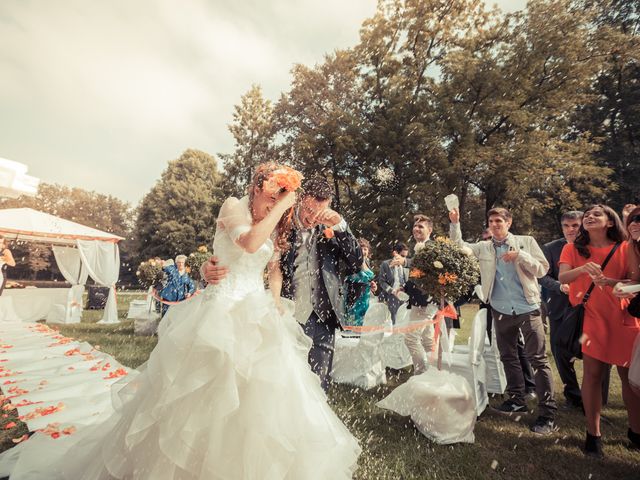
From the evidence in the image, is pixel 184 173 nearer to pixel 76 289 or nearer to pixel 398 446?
pixel 76 289

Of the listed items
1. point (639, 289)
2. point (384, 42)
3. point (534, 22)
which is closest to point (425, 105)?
point (384, 42)

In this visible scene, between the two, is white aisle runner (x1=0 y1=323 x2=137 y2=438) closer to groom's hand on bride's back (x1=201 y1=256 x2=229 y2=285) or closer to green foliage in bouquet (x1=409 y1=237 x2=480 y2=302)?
groom's hand on bride's back (x1=201 y1=256 x2=229 y2=285)

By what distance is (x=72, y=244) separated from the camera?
55.8 ft

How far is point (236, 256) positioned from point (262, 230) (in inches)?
18.2

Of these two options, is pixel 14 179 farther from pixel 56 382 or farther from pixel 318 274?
pixel 318 274

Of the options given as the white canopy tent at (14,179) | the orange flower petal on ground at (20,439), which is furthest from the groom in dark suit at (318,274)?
the white canopy tent at (14,179)

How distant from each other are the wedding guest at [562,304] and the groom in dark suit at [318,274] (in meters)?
3.34

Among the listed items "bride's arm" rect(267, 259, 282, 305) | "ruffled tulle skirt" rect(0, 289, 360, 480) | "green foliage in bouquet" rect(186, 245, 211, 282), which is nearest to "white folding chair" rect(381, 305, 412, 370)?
"bride's arm" rect(267, 259, 282, 305)

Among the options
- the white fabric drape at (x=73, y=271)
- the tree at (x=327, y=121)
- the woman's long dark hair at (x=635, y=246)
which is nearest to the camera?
the woman's long dark hair at (x=635, y=246)

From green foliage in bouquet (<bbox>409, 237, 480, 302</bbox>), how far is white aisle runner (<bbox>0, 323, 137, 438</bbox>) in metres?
3.19

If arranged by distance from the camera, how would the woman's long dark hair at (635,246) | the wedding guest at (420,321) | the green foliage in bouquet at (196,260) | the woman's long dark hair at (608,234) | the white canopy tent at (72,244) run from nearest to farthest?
the woman's long dark hair at (635,246) → the woman's long dark hair at (608,234) → the wedding guest at (420,321) → the green foliage in bouquet at (196,260) → the white canopy tent at (72,244)

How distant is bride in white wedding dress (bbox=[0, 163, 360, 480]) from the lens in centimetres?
195

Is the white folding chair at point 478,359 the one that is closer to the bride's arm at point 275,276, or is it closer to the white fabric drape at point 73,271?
the bride's arm at point 275,276

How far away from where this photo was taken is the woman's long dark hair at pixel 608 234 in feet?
11.9
